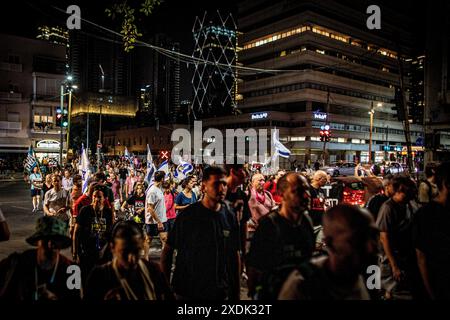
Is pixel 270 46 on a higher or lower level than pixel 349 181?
higher

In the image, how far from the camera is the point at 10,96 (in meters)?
43.6

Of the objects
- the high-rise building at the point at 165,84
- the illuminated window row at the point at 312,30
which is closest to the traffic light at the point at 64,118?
the illuminated window row at the point at 312,30

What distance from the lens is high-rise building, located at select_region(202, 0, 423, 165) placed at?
220 feet

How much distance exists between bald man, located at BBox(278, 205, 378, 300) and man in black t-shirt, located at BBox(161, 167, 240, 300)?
1.33 meters

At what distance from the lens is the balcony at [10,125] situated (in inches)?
1700

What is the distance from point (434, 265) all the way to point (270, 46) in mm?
73655

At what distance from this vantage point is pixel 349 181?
12.8 meters

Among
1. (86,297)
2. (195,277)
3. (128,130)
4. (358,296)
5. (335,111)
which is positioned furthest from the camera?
(128,130)

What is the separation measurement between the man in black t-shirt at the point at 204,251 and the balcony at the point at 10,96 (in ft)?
156

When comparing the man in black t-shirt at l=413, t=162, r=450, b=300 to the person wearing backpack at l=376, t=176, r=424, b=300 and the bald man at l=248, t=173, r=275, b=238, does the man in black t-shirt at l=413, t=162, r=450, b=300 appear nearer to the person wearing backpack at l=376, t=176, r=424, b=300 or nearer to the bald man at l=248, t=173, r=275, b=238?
the person wearing backpack at l=376, t=176, r=424, b=300

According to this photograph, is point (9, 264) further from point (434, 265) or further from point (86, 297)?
point (434, 265)

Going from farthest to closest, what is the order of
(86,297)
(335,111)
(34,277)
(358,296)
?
1. (335,111)
2. (34,277)
3. (86,297)
4. (358,296)

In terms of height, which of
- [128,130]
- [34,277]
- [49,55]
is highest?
[49,55]

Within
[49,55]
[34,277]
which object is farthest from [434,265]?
[49,55]
